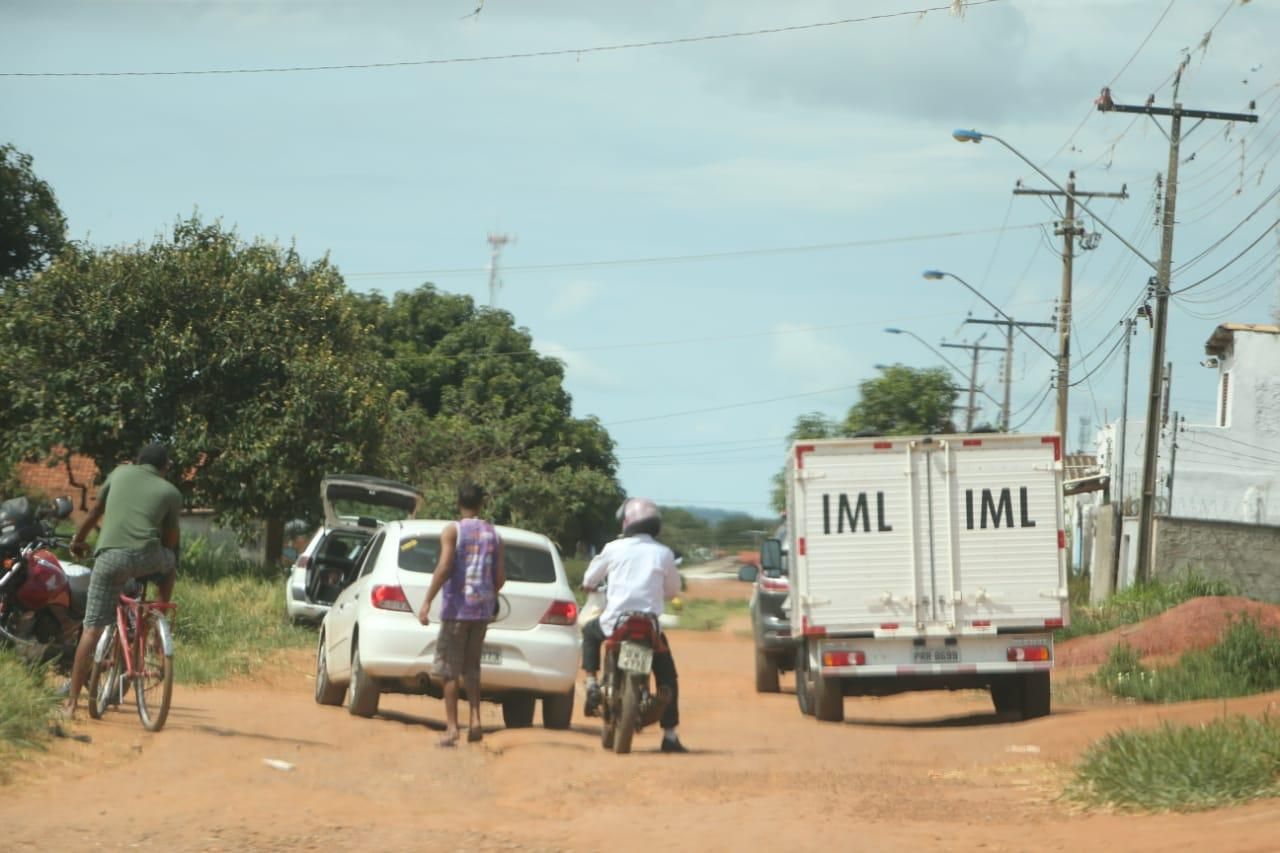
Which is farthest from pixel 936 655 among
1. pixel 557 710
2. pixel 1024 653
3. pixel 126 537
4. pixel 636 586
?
pixel 126 537

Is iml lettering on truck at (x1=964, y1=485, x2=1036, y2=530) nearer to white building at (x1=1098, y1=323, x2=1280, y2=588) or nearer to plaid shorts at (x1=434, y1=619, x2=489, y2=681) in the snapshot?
plaid shorts at (x1=434, y1=619, x2=489, y2=681)

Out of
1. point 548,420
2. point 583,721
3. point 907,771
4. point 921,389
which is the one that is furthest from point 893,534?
point 548,420

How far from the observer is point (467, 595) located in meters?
12.0

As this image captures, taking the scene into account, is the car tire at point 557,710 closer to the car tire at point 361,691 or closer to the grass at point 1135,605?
the car tire at point 361,691

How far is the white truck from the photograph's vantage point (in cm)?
1548

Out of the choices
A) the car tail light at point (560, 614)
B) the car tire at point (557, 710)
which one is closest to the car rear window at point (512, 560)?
the car tail light at point (560, 614)

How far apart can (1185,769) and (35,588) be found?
775cm

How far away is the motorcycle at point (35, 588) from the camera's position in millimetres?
11945

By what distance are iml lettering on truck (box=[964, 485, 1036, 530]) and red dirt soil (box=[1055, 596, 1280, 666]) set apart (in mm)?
6956

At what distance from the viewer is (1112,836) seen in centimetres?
828

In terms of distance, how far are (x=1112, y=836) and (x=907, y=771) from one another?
3.30 metres

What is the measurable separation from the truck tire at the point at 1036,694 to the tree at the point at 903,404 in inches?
1089

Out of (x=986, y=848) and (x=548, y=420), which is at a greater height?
(x=548, y=420)

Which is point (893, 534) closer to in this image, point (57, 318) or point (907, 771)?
point (907, 771)
